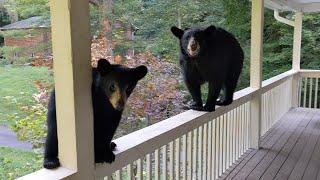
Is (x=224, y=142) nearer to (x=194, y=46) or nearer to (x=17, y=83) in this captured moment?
(x=194, y=46)

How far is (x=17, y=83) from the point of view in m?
4.13

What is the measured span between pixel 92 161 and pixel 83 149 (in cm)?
11

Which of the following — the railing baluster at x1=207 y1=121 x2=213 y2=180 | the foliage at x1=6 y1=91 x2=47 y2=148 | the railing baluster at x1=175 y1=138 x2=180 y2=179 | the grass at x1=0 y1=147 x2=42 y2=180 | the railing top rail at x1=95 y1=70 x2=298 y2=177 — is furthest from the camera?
the foliage at x1=6 y1=91 x2=47 y2=148

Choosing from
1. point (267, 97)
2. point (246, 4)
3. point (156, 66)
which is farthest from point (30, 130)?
point (246, 4)

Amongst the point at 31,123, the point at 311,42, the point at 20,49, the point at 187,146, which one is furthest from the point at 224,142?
the point at 311,42

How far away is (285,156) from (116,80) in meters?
3.51

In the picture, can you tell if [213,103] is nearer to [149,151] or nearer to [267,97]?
[149,151]

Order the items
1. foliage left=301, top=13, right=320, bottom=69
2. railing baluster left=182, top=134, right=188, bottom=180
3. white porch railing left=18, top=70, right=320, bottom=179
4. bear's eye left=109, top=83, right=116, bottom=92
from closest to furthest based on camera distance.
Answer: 1. bear's eye left=109, top=83, right=116, bottom=92
2. white porch railing left=18, top=70, right=320, bottom=179
3. railing baluster left=182, top=134, right=188, bottom=180
4. foliage left=301, top=13, right=320, bottom=69

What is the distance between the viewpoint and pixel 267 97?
18.8 feet

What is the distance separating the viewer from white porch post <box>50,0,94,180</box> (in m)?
1.54

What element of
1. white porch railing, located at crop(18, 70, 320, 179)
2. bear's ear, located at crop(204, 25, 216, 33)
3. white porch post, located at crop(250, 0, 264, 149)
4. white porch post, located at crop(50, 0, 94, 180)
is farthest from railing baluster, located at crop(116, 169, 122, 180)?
white porch post, located at crop(250, 0, 264, 149)

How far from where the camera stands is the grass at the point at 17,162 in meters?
3.66

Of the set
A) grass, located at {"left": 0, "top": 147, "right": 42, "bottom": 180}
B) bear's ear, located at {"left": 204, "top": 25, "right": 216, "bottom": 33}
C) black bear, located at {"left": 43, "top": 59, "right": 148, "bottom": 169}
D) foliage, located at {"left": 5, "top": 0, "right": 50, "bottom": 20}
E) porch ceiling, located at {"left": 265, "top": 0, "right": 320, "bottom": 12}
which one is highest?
porch ceiling, located at {"left": 265, "top": 0, "right": 320, "bottom": 12}

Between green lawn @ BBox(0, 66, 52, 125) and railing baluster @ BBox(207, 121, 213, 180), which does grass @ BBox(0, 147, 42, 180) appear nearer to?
green lawn @ BBox(0, 66, 52, 125)
